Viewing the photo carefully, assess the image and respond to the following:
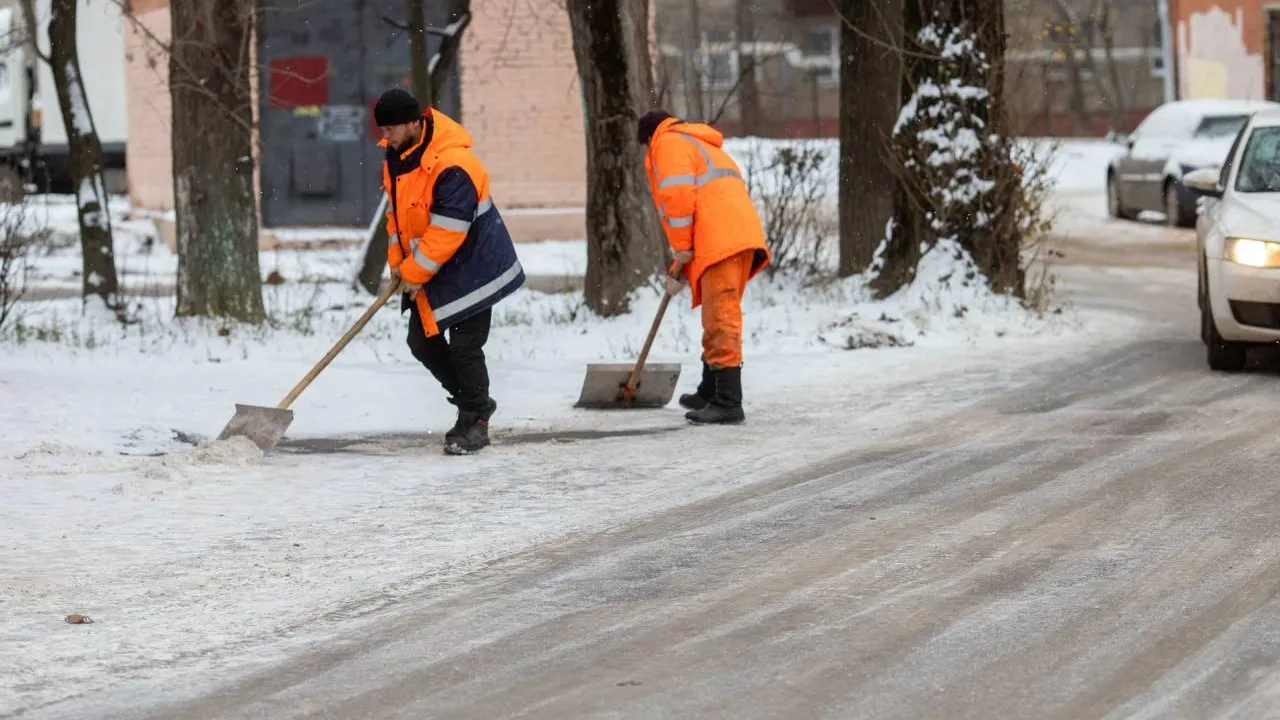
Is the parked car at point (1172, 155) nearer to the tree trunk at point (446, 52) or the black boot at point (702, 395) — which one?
the tree trunk at point (446, 52)

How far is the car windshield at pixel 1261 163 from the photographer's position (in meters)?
11.6

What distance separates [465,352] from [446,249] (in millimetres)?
549

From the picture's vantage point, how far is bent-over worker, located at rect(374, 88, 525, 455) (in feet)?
28.6

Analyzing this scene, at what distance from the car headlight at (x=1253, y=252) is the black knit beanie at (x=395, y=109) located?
15.4 feet

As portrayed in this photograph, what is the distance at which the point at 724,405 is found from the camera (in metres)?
9.78

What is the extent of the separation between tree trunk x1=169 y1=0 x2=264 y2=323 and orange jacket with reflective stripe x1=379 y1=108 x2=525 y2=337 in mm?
5556

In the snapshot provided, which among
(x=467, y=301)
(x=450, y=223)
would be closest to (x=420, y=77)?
(x=467, y=301)

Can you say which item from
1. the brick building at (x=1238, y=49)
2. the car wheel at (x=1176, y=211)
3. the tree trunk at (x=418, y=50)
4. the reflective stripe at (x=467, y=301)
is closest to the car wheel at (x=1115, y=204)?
the car wheel at (x=1176, y=211)

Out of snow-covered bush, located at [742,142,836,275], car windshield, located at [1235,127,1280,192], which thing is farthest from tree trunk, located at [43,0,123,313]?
car windshield, located at [1235,127,1280,192]

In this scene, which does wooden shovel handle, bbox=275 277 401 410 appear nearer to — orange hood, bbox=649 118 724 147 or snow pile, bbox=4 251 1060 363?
orange hood, bbox=649 118 724 147

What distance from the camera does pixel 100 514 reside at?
7523mm

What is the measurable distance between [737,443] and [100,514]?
2.91 meters

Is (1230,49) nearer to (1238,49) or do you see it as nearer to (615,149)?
(1238,49)

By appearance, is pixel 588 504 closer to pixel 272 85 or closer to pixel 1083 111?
pixel 272 85
